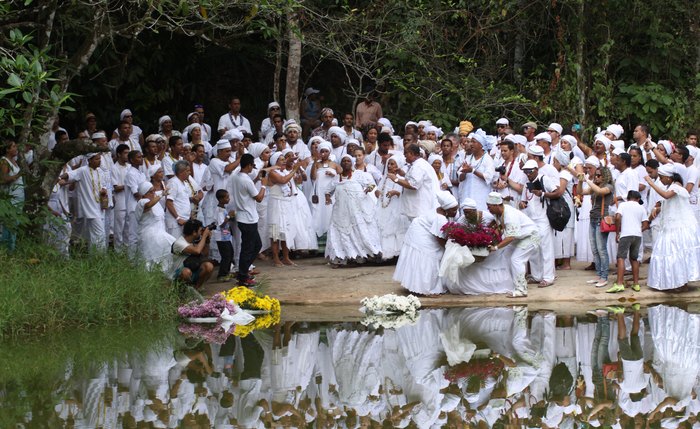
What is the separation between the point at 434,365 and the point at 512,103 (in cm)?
1088

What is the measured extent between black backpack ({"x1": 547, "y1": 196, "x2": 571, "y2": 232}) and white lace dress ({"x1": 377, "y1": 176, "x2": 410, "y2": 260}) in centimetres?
219

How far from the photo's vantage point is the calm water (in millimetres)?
9406

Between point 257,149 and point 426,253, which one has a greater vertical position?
point 257,149

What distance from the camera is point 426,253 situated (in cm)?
1514

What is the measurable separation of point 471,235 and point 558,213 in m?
1.54

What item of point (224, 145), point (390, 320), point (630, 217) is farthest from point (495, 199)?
point (224, 145)

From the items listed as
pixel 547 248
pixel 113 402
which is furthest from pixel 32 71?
pixel 547 248

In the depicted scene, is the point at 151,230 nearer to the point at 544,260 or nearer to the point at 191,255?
the point at 191,255

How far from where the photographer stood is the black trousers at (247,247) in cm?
1533

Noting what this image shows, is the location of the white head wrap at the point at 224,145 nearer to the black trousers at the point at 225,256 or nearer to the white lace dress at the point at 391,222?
the black trousers at the point at 225,256

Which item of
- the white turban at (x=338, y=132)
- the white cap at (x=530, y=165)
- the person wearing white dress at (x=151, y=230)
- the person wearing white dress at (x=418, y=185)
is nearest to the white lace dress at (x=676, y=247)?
the white cap at (x=530, y=165)

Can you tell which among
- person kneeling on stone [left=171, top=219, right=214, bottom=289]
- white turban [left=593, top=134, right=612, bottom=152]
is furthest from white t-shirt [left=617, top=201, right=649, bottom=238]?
person kneeling on stone [left=171, top=219, right=214, bottom=289]

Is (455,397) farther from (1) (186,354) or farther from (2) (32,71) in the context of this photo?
(2) (32,71)

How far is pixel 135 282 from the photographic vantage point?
45.9ft
